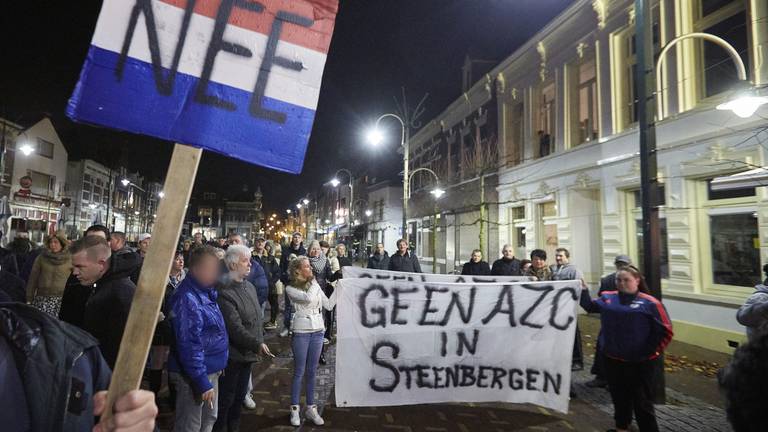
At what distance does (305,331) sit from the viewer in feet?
15.1

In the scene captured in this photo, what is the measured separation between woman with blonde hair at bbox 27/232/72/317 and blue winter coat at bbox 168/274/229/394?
3424 mm

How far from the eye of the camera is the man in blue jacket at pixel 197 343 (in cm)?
304

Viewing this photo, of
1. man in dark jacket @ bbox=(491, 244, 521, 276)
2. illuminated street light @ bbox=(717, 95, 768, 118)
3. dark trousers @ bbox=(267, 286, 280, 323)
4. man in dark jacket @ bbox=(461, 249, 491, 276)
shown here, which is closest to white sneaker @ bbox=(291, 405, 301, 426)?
dark trousers @ bbox=(267, 286, 280, 323)

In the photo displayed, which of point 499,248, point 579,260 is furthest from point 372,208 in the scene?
point 579,260

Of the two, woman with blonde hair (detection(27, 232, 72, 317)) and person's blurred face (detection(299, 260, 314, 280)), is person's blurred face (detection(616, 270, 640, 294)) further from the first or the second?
woman with blonde hair (detection(27, 232, 72, 317))

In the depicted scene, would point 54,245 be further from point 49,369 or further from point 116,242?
point 49,369

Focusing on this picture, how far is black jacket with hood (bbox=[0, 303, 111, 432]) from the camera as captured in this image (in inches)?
45.8

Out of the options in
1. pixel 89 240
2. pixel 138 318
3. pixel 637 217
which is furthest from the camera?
pixel 637 217

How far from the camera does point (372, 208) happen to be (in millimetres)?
40125

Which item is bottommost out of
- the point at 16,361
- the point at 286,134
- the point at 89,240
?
the point at 16,361

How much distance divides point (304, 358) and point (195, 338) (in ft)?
5.80

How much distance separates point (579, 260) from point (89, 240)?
12604mm

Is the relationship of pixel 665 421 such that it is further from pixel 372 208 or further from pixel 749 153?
pixel 372 208

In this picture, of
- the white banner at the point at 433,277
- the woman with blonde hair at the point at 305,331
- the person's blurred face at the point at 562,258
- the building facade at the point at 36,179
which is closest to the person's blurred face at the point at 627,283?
the white banner at the point at 433,277
